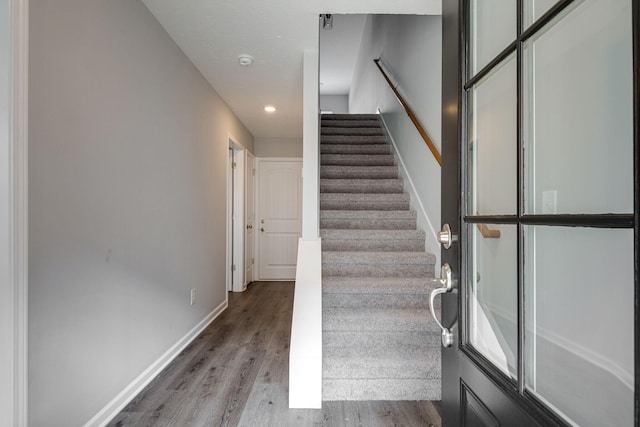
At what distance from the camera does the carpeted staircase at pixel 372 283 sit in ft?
6.63

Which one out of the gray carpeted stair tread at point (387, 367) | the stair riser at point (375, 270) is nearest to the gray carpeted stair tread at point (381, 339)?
the gray carpeted stair tread at point (387, 367)

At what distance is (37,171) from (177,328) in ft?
5.43

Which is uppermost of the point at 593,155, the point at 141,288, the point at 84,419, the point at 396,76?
the point at 396,76

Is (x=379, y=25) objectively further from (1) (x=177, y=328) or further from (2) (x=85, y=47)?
(1) (x=177, y=328)

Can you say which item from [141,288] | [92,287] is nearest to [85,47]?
[92,287]

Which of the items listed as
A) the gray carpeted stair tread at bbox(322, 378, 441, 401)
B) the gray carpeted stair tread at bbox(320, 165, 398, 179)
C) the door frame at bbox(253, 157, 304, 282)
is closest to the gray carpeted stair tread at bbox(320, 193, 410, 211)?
the gray carpeted stair tread at bbox(320, 165, 398, 179)

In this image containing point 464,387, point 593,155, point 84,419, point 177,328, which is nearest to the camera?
point 593,155

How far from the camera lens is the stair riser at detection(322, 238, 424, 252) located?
9.95 feet

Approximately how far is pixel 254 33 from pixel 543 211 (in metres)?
2.30

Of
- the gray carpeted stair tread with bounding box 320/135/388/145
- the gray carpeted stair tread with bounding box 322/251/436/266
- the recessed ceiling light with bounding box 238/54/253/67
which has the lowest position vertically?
the gray carpeted stair tread with bounding box 322/251/436/266

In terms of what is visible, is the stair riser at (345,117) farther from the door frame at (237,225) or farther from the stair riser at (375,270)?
the stair riser at (375,270)

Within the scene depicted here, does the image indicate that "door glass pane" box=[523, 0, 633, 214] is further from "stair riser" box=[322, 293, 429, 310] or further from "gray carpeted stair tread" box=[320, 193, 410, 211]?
"gray carpeted stair tread" box=[320, 193, 410, 211]

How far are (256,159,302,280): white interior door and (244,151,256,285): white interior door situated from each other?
124 mm

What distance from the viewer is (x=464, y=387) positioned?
799mm
